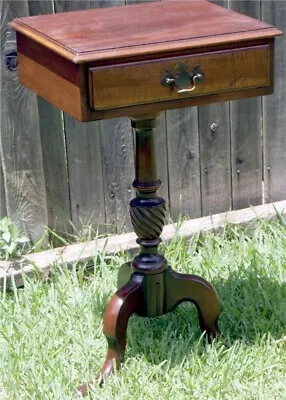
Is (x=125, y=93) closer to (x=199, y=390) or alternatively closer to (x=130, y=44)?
(x=130, y=44)

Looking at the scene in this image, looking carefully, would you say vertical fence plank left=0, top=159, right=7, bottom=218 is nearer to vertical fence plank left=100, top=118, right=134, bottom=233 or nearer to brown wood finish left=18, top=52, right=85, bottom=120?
vertical fence plank left=100, top=118, right=134, bottom=233

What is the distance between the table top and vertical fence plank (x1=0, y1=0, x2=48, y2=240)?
0.61 metres

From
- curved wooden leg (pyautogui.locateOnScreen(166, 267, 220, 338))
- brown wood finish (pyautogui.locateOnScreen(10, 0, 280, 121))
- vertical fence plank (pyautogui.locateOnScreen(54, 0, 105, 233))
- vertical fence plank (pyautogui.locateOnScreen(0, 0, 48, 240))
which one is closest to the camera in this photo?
brown wood finish (pyautogui.locateOnScreen(10, 0, 280, 121))

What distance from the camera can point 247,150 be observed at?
462 centimetres

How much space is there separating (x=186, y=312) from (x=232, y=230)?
74cm

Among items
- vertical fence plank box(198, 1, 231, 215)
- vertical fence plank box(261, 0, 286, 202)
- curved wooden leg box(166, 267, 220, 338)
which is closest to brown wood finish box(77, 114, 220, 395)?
curved wooden leg box(166, 267, 220, 338)

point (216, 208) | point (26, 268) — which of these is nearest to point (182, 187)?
point (216, 208)

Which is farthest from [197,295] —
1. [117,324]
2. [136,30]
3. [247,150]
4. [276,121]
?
[276,121]

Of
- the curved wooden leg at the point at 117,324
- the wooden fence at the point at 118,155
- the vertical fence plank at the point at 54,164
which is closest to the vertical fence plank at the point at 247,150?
the wooden fence at the point at 118,155

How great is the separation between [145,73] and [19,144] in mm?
1234

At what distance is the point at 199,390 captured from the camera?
3420 mm

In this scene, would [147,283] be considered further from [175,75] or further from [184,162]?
[184,162]

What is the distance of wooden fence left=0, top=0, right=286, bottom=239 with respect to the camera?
13.7ft

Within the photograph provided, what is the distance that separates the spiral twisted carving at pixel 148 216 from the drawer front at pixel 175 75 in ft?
1.59
